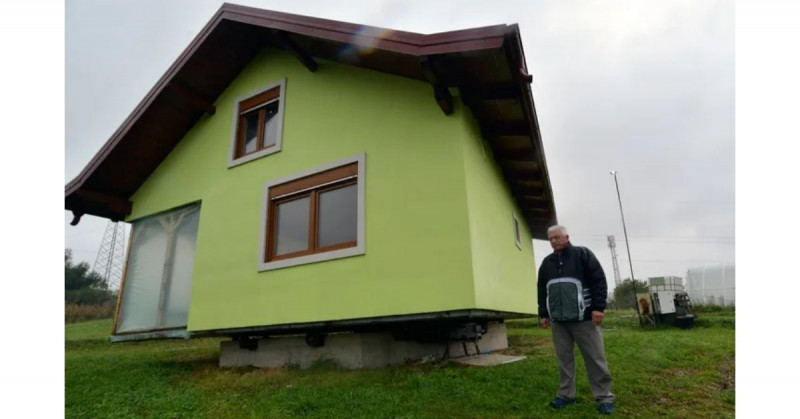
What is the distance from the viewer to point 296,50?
777 cm

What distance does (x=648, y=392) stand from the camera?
5.12m

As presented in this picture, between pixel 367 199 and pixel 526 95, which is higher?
pixel 526 95

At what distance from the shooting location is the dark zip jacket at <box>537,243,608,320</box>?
4586mm

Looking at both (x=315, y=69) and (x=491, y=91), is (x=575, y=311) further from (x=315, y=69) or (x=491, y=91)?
(x=315, y=69)

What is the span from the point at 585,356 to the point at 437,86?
11.8 ft

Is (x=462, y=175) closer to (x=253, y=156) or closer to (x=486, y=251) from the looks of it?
(x=486, y=251)

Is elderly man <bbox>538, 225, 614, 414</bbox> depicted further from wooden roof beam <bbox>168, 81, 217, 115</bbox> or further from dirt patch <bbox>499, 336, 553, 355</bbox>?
wooden roof beam <bbox>168, 81, 217, 115</bbox>

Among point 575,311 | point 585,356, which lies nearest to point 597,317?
point 575,311

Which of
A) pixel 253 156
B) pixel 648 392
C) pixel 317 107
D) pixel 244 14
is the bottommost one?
pixel 648 392

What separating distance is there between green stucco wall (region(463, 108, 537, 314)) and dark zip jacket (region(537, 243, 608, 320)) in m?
0.96

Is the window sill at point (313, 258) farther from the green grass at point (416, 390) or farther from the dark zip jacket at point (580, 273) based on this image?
the dark zip jacket at point (580, 273)

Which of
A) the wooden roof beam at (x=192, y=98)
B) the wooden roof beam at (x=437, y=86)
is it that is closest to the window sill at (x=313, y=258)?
the wooden roof beam at (x=437, y=86)
